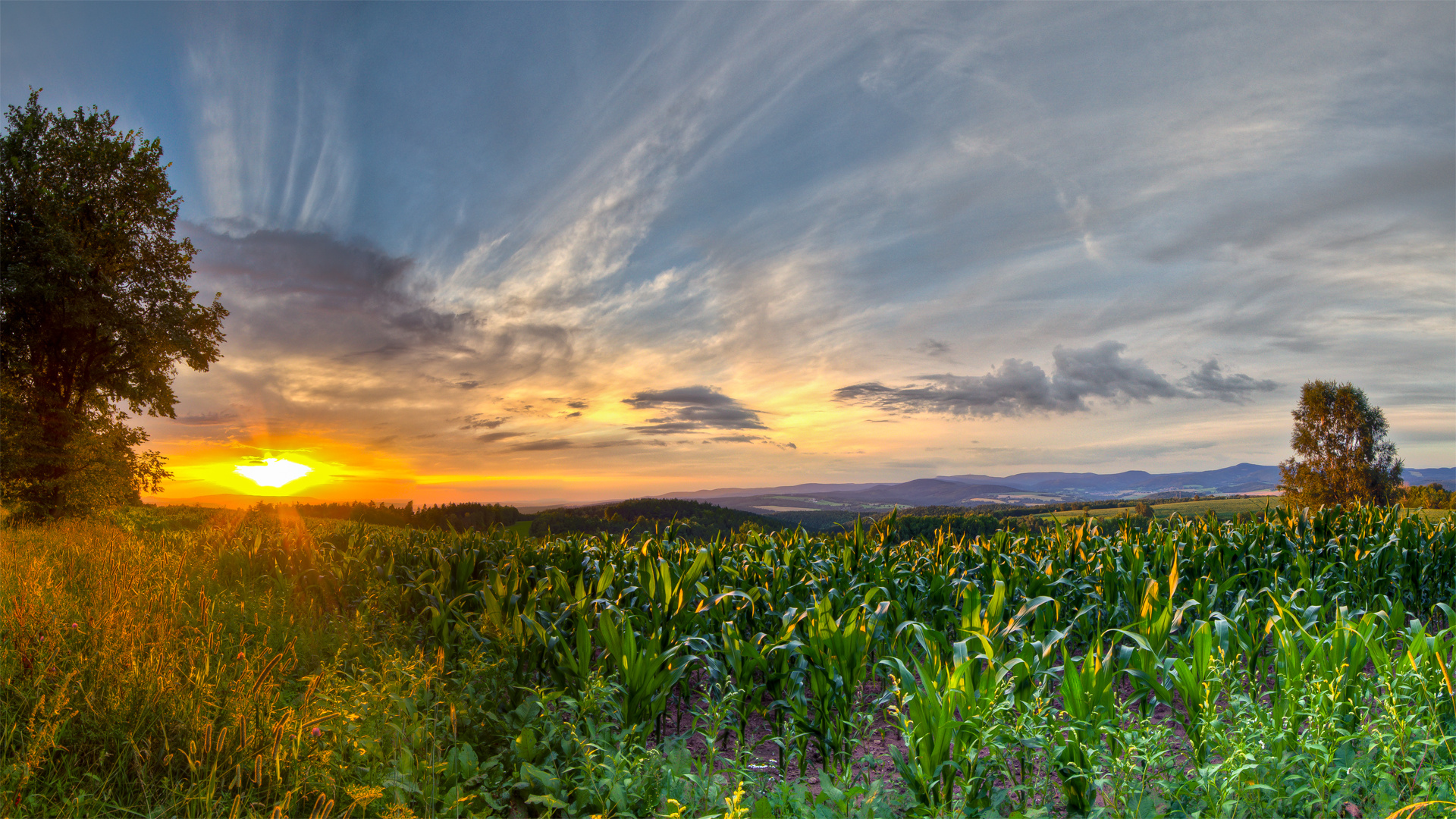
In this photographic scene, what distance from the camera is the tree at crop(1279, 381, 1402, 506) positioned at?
1709 inches

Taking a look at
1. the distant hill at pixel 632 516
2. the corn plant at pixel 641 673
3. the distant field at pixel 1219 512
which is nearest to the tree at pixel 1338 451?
the distant field at pixel 1219 512

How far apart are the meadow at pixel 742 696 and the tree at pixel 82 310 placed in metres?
12.1

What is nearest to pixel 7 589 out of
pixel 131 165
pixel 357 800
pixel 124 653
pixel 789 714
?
pixel 124 653

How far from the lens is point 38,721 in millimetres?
4359

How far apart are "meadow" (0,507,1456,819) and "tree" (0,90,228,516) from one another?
12071 millimetres

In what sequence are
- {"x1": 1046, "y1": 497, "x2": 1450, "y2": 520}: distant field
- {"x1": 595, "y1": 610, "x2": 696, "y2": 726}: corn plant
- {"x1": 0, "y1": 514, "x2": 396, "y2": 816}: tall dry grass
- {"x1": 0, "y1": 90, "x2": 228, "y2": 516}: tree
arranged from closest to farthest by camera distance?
{"x1": 0, "y1": 514, "x2": 396, "y2": 816}: tall dry grass, {"x1": 595, "y1": 610, "x2": 696, "y2": 726}: corn plant, {"x1": 1046, "y1": 497, "x2": 1450, "y2": 520}: distant field, {"x1": 0, "y1": 90, "x2": 228, "y2": 516}: tree

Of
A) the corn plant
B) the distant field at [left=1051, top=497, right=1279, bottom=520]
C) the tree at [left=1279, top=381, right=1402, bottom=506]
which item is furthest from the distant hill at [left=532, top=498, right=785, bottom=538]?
the tree at [left=1279, top=381, right=1402, bottom=506]

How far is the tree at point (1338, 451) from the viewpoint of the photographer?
1709 inches

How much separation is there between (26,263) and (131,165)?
3.78 metres

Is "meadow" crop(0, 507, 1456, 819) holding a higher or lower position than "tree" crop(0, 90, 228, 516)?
lower

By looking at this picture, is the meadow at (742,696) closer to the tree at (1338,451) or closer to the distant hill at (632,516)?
the distant hill at (632,516)

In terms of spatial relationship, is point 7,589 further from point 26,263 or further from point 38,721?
point 26,263

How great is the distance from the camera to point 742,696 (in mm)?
4691

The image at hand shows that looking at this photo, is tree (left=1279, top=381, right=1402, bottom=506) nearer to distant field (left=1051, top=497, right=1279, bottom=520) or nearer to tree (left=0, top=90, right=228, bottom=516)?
distant field (left=1051, top=497, right=1279, bottom=520)
